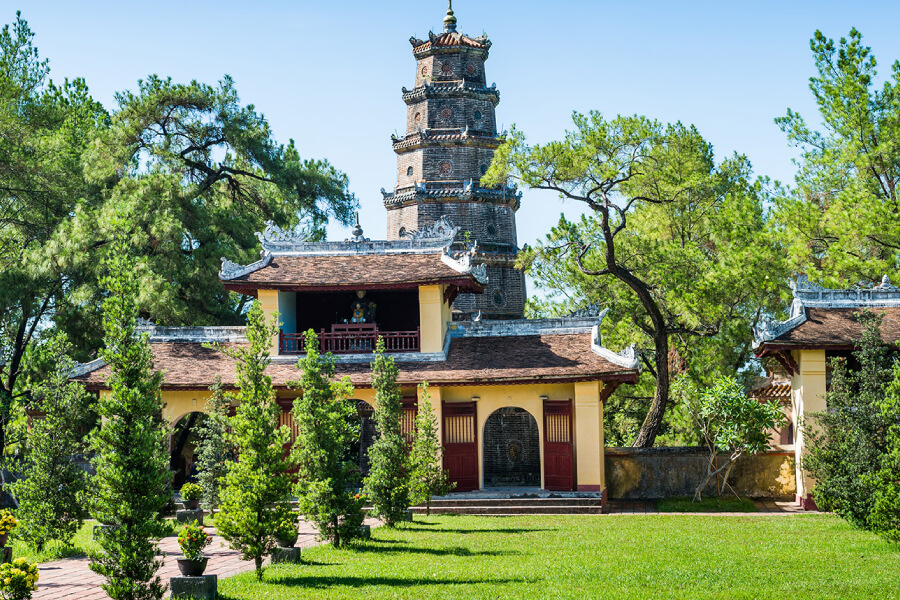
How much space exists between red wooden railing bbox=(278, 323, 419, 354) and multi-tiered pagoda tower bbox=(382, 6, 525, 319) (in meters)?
11.2

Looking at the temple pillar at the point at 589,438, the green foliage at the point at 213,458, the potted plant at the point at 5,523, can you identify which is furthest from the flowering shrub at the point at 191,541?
the temple pillar at the point at 589,438

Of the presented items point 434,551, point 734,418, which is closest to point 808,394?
point 734,418

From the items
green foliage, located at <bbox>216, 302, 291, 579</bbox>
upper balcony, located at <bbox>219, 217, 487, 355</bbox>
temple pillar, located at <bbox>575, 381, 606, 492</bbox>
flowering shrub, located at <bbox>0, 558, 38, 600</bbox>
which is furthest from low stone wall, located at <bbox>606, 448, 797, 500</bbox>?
flowering shrub, located at <bbox>0, 558, 38, 600</bbox>

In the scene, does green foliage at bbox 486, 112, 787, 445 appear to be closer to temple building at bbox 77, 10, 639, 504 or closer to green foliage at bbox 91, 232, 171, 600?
temple building at bbox 77, 10, 639, 504

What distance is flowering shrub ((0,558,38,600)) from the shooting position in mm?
11062

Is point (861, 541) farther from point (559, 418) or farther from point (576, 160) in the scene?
point (576, 160)

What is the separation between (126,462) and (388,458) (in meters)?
7.74

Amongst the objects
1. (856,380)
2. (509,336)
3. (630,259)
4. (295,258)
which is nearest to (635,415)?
(630,259)

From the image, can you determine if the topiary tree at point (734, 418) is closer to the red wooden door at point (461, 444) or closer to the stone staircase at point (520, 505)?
the stone staircase at point (520, 505)

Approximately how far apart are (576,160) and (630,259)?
4813mm

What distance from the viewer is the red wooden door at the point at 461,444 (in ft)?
82.5

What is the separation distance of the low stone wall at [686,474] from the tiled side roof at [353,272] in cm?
610

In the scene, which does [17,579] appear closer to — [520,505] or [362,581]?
[362,581]

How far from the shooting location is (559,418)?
25.1 meters
